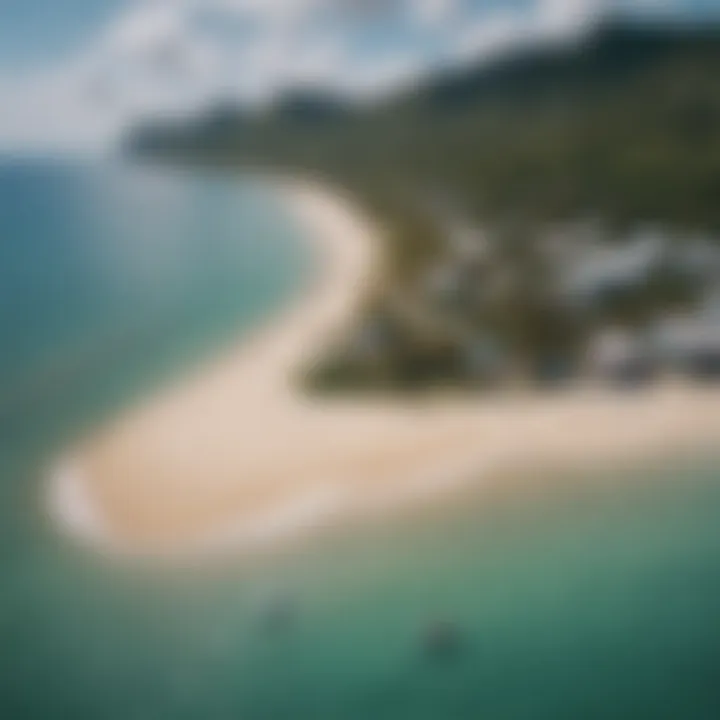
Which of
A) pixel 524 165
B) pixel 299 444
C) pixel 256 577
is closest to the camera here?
pixel 256 577

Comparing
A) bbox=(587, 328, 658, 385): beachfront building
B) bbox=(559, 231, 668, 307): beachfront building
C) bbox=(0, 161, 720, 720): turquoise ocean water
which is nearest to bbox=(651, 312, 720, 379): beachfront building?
bbox=(587, 328, 658, 385): beachfront building

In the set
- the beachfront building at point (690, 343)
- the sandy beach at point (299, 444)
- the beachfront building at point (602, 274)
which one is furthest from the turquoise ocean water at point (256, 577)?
the beachfront building at point (602, 274)

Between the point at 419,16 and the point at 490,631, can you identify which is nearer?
the point at 490,631

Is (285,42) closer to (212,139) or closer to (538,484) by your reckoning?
(212,139)

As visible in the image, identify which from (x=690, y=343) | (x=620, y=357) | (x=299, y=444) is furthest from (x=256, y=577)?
(x=690, y=343)

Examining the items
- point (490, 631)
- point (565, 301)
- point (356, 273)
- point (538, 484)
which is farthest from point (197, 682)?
point (565, 301)

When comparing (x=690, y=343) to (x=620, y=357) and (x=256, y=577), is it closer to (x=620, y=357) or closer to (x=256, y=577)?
(x=620, y=357)

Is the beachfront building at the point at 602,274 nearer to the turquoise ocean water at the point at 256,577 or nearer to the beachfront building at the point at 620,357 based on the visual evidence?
the beachfront building at the point at 620,357
